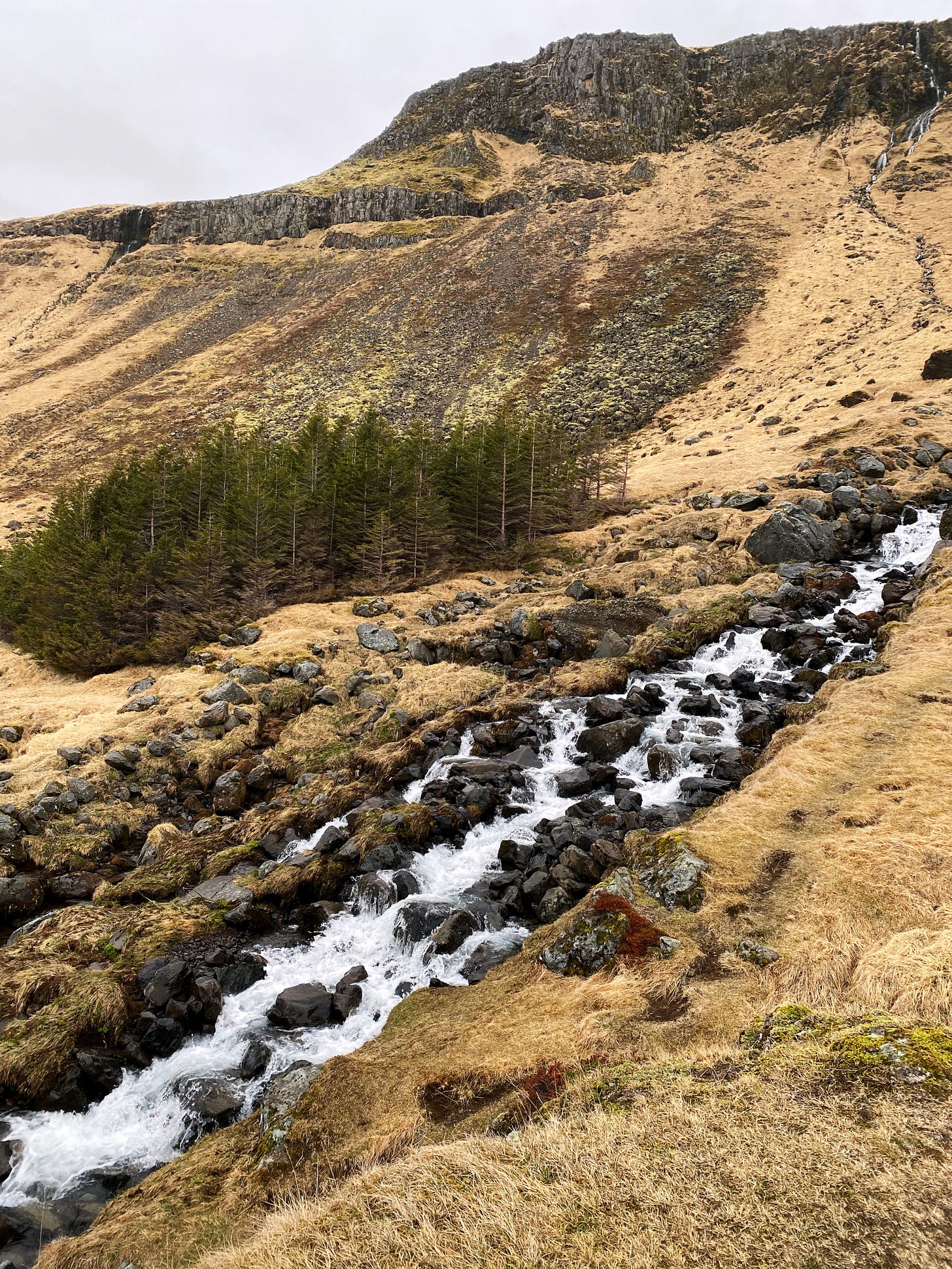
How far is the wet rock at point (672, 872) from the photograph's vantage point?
1116 cm

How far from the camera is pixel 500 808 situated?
18125 mm

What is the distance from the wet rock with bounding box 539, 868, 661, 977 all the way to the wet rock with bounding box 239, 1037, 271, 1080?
16.6ft

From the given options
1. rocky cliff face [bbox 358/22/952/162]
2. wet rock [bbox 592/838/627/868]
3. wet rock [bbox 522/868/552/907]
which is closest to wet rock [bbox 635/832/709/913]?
wet rock [bbox 592/838/627/868]

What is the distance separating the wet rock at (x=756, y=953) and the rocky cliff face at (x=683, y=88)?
492 ft

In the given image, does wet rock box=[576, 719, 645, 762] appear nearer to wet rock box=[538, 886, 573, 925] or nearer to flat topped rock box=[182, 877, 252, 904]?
wet rock box=[538, 886, 573, 925]

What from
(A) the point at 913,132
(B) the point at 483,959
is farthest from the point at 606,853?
(A) the point at 913,132

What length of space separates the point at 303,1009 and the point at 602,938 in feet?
19.4

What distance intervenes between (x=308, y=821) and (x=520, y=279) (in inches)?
3944

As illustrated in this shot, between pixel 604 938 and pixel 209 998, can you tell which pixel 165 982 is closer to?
pixel 209 998

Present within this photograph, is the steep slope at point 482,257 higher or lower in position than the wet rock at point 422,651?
higher

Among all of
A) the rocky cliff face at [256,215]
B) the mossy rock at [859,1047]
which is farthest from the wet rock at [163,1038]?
the rocky cliff face at [256,215]

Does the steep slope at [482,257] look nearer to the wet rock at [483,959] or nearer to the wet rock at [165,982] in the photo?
the wet rock at [483,959]

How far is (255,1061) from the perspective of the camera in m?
11.0

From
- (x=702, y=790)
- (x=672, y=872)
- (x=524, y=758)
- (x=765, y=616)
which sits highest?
(x=765, y=616)
